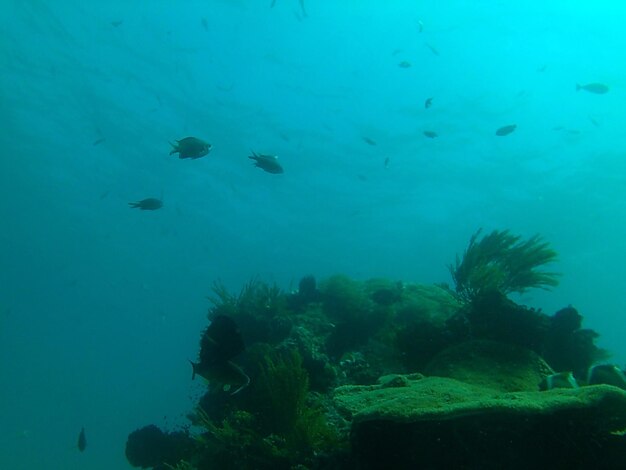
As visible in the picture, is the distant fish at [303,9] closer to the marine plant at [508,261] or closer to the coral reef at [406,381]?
the coral reef at [406,381]

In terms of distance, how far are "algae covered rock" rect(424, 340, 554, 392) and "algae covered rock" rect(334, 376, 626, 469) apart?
1703 millimetres

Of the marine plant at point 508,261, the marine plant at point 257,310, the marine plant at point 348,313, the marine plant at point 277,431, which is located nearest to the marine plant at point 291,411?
the marine plant at point 277,431

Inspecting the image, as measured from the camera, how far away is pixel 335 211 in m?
48.2

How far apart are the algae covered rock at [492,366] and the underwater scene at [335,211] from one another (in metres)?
0.04

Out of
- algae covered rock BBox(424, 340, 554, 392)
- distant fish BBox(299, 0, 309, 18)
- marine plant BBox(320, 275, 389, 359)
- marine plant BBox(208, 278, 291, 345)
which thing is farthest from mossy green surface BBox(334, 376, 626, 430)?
distant fish BBox(299, 0, 309, 18)

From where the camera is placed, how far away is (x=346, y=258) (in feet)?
217

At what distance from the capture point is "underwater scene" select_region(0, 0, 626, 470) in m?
4.58

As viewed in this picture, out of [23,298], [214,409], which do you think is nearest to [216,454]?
[214,409]

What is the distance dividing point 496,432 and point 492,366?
2.51m

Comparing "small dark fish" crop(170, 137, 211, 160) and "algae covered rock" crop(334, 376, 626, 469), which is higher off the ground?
"small dark fish" crop(170, 137, 211, 160)

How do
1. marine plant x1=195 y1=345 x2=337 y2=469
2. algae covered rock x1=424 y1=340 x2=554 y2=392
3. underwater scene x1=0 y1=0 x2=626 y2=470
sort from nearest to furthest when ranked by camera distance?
underwater scene x1=0 y1=0 x2=626 y2=470 < marine plant x1=195 y1=345 x2=337 y2=469 < algae covered rock x1=424 y1=340 x2=554 y2=392

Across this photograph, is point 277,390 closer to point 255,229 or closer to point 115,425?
point 255,229

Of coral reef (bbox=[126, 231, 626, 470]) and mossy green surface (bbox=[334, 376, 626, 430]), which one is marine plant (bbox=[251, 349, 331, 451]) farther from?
mossy green surface (bbox=[334, 376, 626, 430])

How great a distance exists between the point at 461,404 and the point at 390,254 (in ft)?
202
